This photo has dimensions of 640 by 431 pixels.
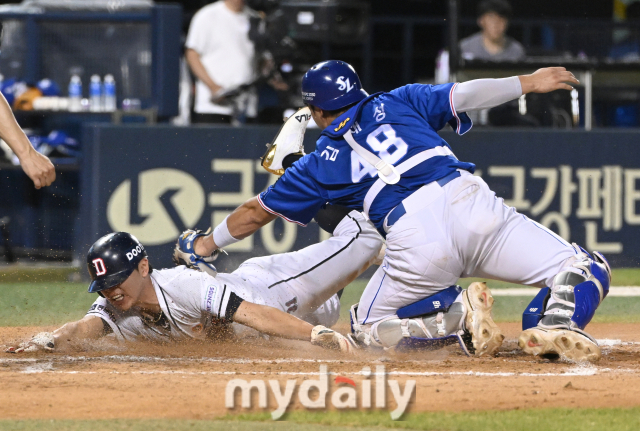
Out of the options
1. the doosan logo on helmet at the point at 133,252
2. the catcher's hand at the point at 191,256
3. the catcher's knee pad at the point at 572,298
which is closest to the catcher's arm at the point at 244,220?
the catcher's hand at the point at 191,256

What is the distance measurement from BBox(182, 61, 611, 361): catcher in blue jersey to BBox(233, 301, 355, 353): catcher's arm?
1.87 ft

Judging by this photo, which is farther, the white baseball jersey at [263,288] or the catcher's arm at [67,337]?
the catcher's arm at [67,337]

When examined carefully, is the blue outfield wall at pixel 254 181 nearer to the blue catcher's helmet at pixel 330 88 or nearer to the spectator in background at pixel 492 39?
the spectator in background at pixel 492 39

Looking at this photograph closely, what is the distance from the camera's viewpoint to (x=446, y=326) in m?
5.58

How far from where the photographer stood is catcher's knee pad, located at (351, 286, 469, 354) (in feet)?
18.3

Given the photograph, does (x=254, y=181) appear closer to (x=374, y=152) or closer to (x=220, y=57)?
(x=220, y=57)

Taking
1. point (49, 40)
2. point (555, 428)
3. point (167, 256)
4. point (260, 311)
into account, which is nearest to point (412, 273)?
point (260, 311)

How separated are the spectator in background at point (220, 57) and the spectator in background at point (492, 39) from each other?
2507 mm

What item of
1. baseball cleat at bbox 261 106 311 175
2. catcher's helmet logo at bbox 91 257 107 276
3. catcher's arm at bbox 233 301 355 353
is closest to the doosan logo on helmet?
catcher's helmet logo at bbox 91 257 107 276

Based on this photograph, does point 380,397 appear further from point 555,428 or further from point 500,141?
point 500,141

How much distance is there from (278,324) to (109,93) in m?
6.81

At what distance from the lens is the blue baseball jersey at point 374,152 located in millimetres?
5582

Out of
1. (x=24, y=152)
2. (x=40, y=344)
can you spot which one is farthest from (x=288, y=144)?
(x=40, y=344)

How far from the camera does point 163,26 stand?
11.2 metres
